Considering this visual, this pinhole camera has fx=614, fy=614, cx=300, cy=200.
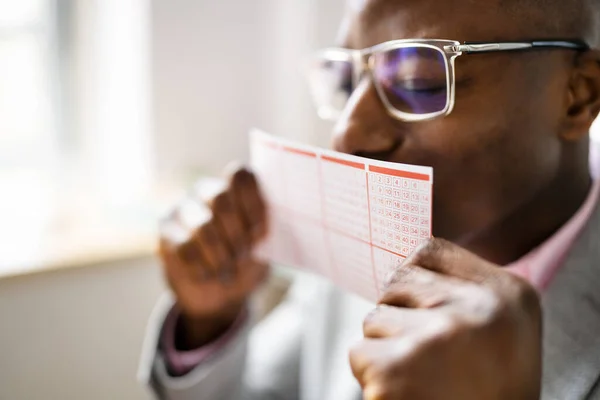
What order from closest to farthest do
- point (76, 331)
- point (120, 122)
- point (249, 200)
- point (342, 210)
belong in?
1. point (342, 210)
2. point (249, 200)
3. point (76, 331)
4. point (120, 122)

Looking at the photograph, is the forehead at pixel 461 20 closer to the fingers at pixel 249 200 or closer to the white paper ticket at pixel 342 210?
the white paper ticket at pixel 342 210

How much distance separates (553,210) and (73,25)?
3.09ft

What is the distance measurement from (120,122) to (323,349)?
0.62 metres

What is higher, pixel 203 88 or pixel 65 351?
pixel 203 88

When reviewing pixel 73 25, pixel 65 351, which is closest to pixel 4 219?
pixel 65 351

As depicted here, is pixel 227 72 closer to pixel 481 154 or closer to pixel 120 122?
pixel 120 122

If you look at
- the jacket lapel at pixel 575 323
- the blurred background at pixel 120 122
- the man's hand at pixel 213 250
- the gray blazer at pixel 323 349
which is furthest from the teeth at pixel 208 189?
the jacket lapel at pixel 575 323

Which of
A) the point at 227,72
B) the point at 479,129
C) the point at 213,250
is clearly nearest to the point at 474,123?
the point at 479,129

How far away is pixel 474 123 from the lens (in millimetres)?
524

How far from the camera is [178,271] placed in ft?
2.47

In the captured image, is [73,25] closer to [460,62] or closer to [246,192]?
[246,192]

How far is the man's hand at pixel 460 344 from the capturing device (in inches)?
13.3

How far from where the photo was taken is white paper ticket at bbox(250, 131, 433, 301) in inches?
16.3

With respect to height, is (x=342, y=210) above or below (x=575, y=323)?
above
